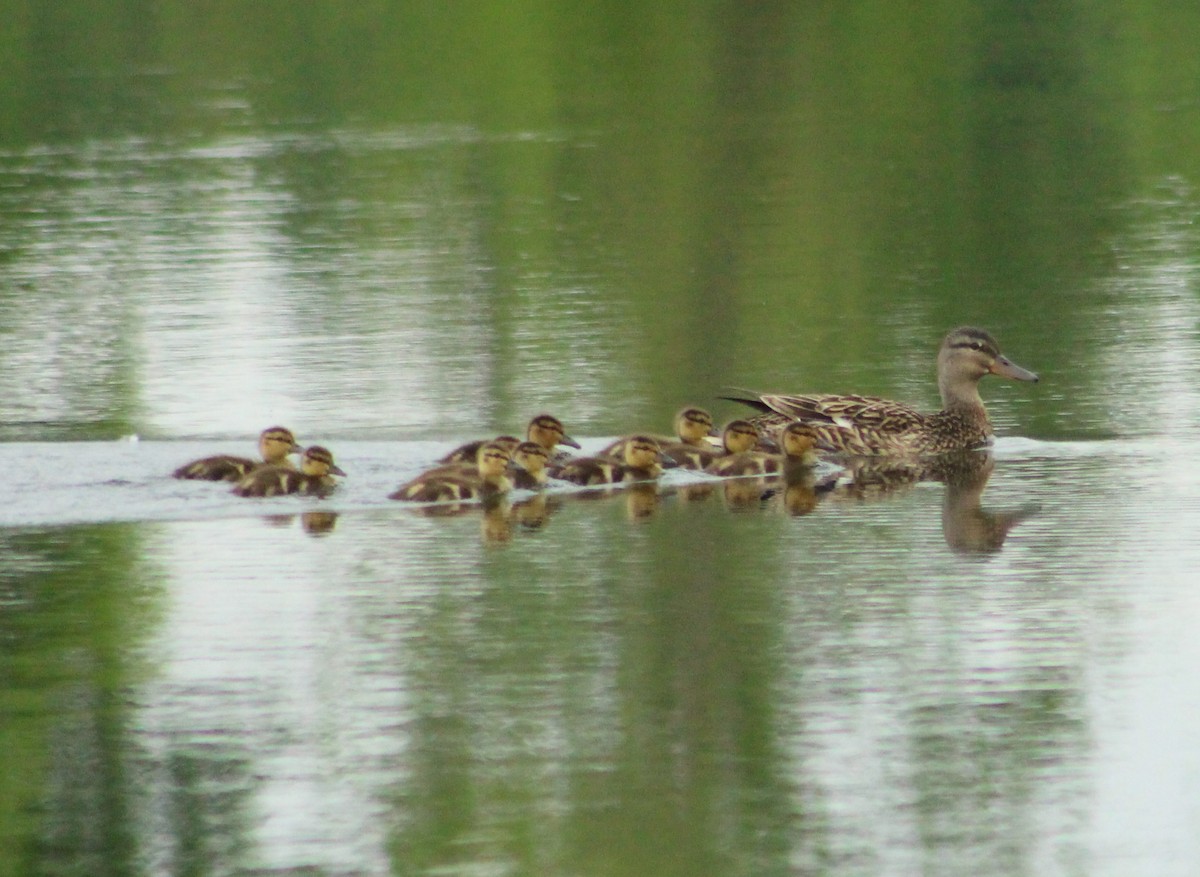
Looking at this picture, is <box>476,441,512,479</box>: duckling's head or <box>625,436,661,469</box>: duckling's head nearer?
<box>476,441,512,479</box>: duckling's head

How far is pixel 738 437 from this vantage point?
10648 mm

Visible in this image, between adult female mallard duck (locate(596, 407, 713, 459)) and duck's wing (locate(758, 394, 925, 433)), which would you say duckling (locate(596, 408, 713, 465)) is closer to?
adult female mallard duck (locate(596, 407, 713, 459))

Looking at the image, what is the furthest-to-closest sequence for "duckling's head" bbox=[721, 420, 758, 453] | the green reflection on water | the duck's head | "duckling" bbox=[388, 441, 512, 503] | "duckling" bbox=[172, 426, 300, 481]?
the duck's head, "duckling's head" bbox=[721, 420, 758, 453], "duckling" bbox=[172, 426, 300, 481], "duckling" bbox=[388, 441, 512, 503], the green reflection on water

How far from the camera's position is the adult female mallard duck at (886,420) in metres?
10.9

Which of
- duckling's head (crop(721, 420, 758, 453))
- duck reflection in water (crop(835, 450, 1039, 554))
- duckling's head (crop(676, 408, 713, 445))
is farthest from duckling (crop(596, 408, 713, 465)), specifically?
duck reflection in water (crop(835, 450, 1039, 554))

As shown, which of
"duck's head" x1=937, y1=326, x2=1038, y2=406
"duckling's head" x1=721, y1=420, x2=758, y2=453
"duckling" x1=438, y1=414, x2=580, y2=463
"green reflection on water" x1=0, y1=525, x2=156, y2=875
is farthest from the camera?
"duck's head" x1=937, y1=326, x2=1038, y2=406

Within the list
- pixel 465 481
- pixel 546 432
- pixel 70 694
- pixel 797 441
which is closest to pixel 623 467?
pixel 546 432

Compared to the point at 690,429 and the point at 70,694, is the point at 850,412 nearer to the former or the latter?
the point at 690,429

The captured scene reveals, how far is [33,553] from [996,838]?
167 inches

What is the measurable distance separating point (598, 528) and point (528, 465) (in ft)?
2.94

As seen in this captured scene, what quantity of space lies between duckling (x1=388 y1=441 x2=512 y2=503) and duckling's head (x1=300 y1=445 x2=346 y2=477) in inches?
10.1

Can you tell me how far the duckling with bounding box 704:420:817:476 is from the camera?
10570mm

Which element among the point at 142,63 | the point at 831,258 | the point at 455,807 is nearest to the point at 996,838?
the point at 455,807

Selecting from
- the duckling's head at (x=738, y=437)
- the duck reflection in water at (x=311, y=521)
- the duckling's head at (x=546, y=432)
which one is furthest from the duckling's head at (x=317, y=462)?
the duckling's head at (x=738, y=437)
